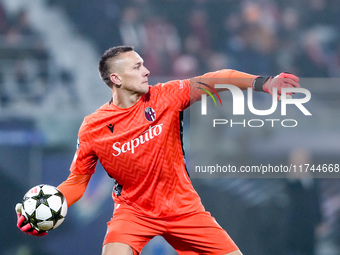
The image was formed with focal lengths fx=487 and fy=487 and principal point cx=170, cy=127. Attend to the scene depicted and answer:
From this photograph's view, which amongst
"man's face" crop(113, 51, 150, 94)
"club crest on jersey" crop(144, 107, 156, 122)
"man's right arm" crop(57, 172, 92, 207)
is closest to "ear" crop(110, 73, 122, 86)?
"man's face" crop(113, 51, 150, 94)

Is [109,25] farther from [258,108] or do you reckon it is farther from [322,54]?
[322,54]

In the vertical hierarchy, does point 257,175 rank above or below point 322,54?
below

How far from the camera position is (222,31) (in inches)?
247

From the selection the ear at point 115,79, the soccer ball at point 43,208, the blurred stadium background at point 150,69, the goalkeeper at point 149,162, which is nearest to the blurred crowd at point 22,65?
the blurred stadium background at point 150,69

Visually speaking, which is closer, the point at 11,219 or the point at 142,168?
the point at 142,168

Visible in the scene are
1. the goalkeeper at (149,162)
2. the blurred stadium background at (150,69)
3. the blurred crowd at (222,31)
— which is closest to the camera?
the goalkeeper at (149,162)

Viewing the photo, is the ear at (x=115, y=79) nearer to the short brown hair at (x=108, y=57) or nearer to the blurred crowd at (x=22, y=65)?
the short brown hair at (x=108, y=57)

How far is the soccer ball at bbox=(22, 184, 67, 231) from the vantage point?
10.8 feet

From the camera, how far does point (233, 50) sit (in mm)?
6230

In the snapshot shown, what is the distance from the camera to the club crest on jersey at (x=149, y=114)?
3551mm

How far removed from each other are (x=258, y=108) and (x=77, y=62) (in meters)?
2.32

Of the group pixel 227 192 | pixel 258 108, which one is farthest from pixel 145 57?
pixel 227 192

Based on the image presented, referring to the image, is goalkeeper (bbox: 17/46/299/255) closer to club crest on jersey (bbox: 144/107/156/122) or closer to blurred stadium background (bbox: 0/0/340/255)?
club crest on jersey (bbox: 144/107/156/122)

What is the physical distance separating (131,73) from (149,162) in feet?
2.24
